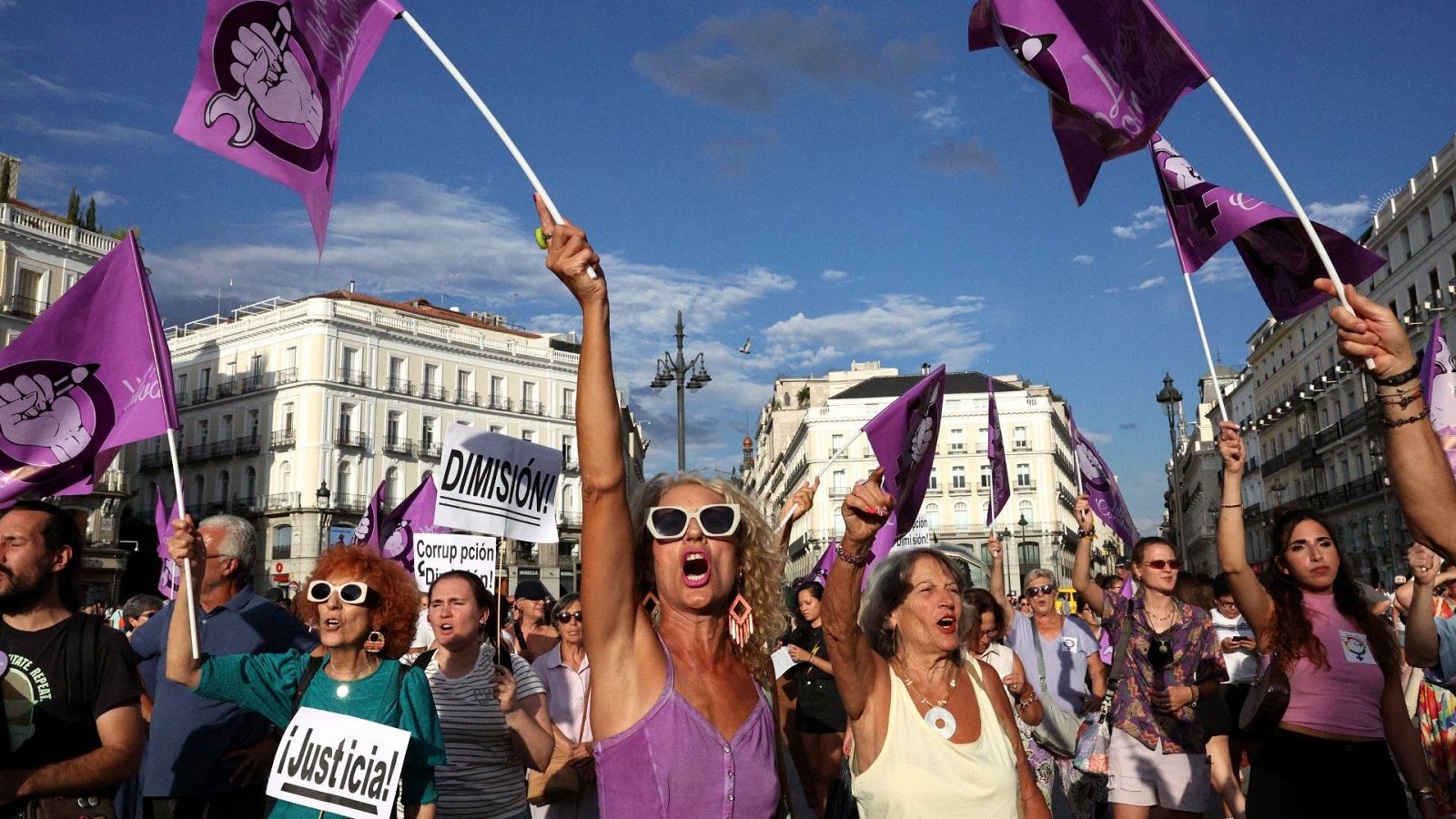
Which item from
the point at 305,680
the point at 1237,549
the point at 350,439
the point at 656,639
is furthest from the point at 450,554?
the point at 350,439

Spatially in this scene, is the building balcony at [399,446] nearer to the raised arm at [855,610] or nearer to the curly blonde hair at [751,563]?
the raised arm at [855,610]

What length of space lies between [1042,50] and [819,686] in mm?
5063

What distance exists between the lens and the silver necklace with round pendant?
363 cm

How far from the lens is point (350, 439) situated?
54281 mm

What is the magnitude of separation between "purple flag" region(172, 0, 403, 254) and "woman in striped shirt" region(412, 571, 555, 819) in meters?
2.07

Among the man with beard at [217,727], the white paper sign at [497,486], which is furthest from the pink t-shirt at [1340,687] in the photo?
the white paper sign at [497,486]

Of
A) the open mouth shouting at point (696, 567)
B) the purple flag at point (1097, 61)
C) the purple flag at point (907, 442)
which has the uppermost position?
the purple flag at point (1097, 61)

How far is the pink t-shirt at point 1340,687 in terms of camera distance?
460 cm

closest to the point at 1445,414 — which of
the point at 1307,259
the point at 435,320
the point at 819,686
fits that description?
the point at 1307,259

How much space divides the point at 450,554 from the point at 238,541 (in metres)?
5.90

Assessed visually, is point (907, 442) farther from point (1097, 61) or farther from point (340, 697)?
point (340, 697)

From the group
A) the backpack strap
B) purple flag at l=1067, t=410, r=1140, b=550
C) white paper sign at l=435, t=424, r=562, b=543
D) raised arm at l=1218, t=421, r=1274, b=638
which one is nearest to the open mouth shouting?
the backpack strap

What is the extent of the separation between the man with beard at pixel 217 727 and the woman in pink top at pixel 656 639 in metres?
2.68

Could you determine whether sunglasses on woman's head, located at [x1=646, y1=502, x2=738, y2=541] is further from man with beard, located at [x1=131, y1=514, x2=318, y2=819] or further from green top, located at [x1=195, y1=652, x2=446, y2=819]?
man with beard, located at [x1=131, y1=514, x2=318, y2=819]
